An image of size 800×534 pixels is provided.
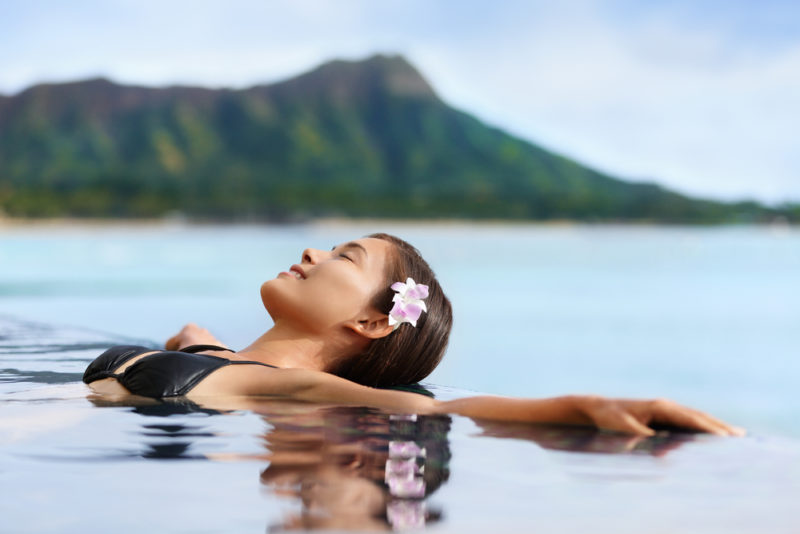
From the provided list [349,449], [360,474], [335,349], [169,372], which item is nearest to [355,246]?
[335,349]

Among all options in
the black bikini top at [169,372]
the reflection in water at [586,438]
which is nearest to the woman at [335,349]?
the black bikini top at [169,372]

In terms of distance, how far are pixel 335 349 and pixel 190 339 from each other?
3.44ft

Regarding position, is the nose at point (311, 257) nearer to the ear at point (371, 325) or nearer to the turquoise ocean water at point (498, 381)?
the ear at point (371, 325)

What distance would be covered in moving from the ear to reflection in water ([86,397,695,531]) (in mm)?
325

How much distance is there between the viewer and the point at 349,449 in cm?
231

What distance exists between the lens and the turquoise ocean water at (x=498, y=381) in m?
1.89

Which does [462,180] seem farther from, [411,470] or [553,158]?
[411,470]

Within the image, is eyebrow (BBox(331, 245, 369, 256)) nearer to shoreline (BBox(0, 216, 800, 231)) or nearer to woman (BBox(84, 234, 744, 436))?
woman (BBox(84, 234, 744, 436))

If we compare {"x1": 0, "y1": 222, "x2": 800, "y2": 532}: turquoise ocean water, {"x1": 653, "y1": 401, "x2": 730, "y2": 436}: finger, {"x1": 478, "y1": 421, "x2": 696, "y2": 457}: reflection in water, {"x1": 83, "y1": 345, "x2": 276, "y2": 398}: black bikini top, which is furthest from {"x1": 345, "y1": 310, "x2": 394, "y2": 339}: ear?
{"x1": 653, "y1": 401, "x2": 730, "y2": 436}: finger

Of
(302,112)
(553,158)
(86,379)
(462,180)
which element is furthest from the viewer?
(302,112)

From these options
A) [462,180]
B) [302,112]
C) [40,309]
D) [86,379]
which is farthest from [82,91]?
[86,379]

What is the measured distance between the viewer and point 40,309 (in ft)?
42.8

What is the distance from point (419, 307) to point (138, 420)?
0.91 metres

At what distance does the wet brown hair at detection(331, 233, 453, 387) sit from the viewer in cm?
318
